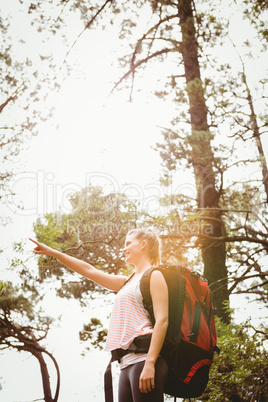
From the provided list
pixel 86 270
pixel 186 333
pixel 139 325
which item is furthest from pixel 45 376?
pixel 186 333

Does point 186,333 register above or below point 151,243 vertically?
below

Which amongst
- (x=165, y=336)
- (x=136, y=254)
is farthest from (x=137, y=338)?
(x=136, y=254)

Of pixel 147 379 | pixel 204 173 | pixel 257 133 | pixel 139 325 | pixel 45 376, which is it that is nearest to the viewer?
pixel 147 379

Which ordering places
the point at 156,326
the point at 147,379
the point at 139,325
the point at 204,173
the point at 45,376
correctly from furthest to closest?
the point at 45,376
the point at 204,173
the point at 139,325
the point at 156,326
the point at 147,379

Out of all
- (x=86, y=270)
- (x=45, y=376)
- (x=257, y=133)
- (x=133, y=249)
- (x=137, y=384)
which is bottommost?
(x=45, y=376)

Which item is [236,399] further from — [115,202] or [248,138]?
[248,138]

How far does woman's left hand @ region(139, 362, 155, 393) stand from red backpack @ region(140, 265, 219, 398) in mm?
155

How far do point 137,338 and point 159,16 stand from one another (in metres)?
7.98

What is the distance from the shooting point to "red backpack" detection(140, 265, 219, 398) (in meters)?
2.03

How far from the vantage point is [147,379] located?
6.21 ft

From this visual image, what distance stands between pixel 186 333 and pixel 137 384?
0.37 meters

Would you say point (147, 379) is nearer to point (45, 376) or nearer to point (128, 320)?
point (128, 320)

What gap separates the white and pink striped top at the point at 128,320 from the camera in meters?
2.09

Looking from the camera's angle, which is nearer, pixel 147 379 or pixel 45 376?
pixel 147 379
